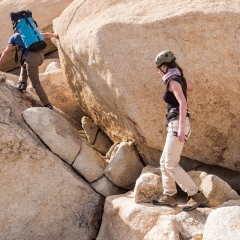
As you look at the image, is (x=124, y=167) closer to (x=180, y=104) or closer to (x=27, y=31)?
(x=180, y=104)

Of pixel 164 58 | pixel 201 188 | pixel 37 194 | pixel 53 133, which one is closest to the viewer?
pixel 164 58

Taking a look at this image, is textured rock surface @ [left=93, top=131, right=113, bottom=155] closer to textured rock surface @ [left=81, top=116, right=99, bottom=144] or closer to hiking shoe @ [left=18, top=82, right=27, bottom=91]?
textured rock surface @ [left=81, top=116, right=99, bottom=144]

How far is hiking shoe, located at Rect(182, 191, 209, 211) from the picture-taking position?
665 cm

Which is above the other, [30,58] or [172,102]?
[30,58]

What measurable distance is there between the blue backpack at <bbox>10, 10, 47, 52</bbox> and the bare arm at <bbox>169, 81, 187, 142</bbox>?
3526 millimetres

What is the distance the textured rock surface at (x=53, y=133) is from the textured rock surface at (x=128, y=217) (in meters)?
1.23

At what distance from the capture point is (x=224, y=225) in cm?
562

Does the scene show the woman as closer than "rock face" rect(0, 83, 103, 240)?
Yes

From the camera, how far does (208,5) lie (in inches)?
298

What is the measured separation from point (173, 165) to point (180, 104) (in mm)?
968

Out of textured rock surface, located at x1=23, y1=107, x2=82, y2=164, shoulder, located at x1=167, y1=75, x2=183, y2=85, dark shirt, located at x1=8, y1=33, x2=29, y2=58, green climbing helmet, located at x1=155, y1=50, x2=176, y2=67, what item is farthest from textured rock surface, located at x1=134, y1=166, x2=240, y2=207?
dark shirt, located at x1=8, y1=33, x2=29, y2=58

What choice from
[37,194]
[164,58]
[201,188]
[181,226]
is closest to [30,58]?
[37,194]

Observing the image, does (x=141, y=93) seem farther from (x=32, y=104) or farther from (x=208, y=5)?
(x=32, y=104)

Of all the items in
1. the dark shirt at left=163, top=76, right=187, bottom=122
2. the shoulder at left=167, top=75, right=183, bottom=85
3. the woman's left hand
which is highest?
the shoulder at left=167, top=75, right=183, bottom=85
